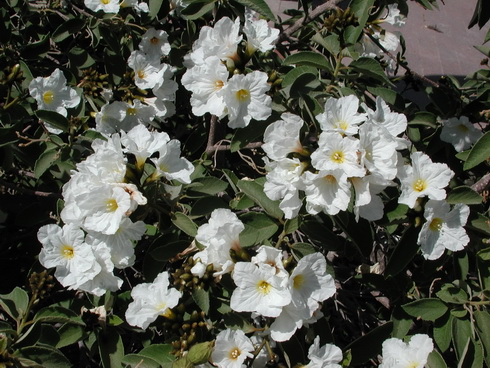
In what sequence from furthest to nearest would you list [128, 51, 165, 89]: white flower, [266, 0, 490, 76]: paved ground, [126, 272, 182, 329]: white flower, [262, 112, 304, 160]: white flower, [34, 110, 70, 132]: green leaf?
[266, 0, 490, 76]: paved ground < [128, 51, 165, 89]: white flower < [34, 110, 70, 132]: green leaf < [126, 272, 182, 329]: white flower < [262, 112, 304, 160]: white flower

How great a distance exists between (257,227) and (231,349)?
0.34 m

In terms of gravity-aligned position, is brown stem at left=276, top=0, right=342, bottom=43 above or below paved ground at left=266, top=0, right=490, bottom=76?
above

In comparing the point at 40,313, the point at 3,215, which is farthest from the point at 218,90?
the point at 3,215

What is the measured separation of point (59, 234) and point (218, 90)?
617mm

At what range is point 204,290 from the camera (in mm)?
1509

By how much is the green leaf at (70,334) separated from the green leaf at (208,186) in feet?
1.76

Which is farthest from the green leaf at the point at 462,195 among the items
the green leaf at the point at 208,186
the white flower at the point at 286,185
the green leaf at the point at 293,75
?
the green leaf at the point at 208,186

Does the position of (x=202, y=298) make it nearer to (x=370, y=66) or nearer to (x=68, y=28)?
(x=370, y=66)

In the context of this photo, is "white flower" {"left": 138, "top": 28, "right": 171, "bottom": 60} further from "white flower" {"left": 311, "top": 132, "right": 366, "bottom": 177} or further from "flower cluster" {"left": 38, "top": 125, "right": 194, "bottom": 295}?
"white flower" {"left": 311, "top": 132, "right": 366, "bottom": 177}

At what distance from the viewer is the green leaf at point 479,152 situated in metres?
1.61

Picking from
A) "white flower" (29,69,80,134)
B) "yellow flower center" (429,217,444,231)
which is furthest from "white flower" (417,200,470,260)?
"white flower" (29,69,80,134)

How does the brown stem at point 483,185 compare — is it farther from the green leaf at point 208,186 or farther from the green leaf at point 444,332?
the green leaf at point 208,186

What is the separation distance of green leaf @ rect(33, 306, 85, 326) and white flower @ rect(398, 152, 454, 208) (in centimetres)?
98

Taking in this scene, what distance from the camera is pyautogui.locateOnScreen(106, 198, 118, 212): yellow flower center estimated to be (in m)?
1.36
